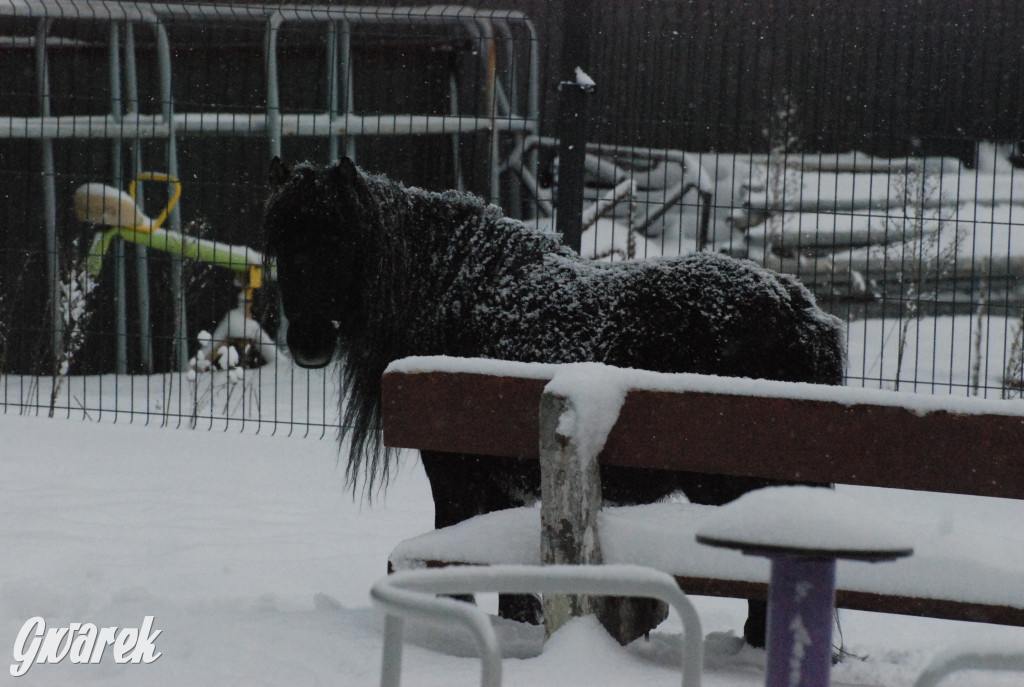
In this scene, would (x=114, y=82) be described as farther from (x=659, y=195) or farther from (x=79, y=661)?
(x=79, y=661)

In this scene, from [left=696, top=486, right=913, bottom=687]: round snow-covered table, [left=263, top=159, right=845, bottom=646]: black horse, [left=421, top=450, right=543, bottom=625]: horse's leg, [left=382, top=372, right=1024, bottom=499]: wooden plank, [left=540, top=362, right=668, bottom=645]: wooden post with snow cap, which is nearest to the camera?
[left=696, top=486, right=913, bottom=687]: round snow-covered table

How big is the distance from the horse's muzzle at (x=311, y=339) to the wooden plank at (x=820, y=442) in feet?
4.49

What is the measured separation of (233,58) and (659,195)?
4207 mm

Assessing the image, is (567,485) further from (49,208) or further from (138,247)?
(138,247)

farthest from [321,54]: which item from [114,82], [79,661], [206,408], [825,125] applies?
[79,661]

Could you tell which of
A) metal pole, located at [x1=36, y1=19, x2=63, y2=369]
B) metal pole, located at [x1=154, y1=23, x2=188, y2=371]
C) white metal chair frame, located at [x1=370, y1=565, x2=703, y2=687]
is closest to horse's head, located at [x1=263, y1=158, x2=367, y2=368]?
white metal chair frame, located at [x1=370, y1=565, x2=703, y2=687]

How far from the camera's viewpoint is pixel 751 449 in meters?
2.79

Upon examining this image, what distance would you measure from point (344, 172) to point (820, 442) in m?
1.88

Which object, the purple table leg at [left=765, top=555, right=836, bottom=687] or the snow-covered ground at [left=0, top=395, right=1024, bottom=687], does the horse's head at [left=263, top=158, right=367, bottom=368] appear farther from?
the purple table leg at [left=765, top=555, right=836, bottom=687]

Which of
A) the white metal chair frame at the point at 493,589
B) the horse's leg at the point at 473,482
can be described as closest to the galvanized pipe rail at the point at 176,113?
the horse's leg at the point at 473,482

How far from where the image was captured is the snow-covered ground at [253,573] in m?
3.04

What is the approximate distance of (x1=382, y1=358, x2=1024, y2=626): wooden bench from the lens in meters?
2.73

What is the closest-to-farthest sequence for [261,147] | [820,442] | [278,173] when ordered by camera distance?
1. [820,442]
2. [278,173]
3. [261,147]

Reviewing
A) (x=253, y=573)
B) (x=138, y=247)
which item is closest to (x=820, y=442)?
(x=253, y=573)
